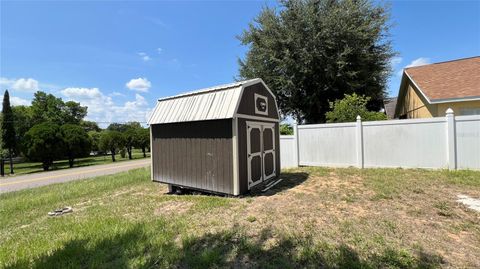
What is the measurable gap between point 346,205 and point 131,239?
4008mm

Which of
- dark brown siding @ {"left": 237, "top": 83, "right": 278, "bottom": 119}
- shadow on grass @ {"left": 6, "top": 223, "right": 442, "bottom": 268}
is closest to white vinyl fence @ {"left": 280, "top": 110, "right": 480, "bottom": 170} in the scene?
dark brown siding @ {"left": 237, "top": 83, "right": 278, "bottom": 119}

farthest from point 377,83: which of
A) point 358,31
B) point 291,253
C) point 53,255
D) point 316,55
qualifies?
point 53,255

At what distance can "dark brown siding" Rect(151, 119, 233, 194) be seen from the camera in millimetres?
6051

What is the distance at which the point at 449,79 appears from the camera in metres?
10.5

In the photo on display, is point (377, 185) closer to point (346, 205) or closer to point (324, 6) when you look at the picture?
point (346, 205)

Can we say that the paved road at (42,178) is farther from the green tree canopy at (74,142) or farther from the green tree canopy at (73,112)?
the green tree canopy at (73,112)

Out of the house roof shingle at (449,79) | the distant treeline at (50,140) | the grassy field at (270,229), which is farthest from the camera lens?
the distant treeline at (50,140)

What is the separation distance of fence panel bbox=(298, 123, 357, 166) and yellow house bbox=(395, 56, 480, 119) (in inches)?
144

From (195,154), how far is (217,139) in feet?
2.84

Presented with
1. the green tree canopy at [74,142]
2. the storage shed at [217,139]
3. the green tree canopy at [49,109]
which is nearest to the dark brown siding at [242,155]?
the storage shed at [217,139]

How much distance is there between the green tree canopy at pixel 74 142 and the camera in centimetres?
2327

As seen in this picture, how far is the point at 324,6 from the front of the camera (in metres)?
14.8

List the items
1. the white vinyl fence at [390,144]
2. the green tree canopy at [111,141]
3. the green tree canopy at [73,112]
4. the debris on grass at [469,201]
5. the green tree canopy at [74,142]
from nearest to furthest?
the debris on grass at [469,201] → the white vinyl fence at [390,144] → the green tree canopy at [74,142] → the green tree canopy at [111,141] → the green tree canopy at [73,112]

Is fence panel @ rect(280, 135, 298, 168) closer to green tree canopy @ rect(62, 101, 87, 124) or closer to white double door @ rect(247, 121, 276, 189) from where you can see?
white double door @ rect(247, 121, 276, 189)
